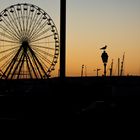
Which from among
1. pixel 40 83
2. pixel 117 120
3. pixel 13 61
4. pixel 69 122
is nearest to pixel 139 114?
pixel 117 120

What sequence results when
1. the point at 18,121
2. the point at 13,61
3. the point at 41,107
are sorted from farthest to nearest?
1. the point at 13,61
2. the point at 41,107
3. the point at 18,121

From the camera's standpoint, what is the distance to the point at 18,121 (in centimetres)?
1716

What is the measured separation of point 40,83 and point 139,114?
102 ft

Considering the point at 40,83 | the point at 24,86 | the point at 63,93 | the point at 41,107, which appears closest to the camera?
the point at 63,93

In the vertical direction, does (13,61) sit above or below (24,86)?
above

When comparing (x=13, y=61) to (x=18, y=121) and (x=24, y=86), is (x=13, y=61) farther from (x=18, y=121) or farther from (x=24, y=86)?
(x=18, y=121)

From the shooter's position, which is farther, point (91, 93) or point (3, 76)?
point (3, 76)

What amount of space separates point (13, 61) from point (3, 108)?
2308cm

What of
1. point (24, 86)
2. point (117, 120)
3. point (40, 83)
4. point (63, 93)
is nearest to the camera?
point (117, 120)

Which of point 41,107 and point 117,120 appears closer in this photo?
point 117,120

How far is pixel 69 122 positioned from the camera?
17.6 m

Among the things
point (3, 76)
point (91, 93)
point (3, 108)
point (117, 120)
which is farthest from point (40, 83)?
point (117, 120)

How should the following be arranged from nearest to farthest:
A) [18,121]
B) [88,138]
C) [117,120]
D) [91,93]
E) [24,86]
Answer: [88,138] < [18,121] < [117,120] < [91,93] < [24,86]

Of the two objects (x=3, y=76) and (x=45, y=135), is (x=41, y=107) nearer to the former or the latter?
(x=45, y=135)
